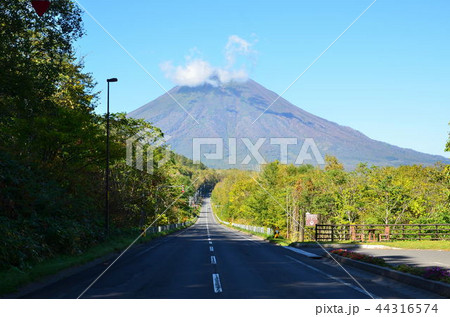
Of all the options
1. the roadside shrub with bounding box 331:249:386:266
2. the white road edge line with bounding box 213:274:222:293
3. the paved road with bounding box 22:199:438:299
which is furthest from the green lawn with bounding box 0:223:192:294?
the roadside shrub with bounding box 331:249:386:266

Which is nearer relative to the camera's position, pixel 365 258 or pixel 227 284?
pixel 227 284

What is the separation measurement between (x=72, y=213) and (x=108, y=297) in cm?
1789

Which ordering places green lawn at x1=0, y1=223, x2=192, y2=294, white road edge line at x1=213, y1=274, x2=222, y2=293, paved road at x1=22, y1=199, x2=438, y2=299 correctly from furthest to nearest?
green lawn at x1=0, y1=223, x2=192, y2=294, white road edge line at x1=213, y1=274, x2=222, y2=293, paved road at x1=22, y1=199, x2=438, y2=299

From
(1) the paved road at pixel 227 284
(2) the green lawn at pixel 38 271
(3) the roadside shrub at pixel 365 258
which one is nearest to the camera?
(1) the paved road at pixel 227 284

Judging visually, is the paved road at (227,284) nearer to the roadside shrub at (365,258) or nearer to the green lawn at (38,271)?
the green lawn at (38,271)

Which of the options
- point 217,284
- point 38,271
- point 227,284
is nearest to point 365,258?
point 227,284

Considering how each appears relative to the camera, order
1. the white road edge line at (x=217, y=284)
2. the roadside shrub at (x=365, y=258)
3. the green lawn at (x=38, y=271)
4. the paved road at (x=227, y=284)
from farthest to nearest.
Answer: the roadside shrub at (x=365, y=258), the green lawn at (x=38, y=271), the white road edge line at (x=217, y=284), the paved road at (x=227, y=284)

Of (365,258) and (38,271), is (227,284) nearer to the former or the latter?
(38,271)

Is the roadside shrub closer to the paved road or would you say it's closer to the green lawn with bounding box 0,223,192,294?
the paved road

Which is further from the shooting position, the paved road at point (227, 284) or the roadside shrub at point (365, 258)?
the roadside shrub at point (365, 258)

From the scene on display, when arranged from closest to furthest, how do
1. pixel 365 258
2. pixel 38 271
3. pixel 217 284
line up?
pixel 217 284 → pixel 38 271 → pixel 365 258

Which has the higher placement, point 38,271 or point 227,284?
point 227,284

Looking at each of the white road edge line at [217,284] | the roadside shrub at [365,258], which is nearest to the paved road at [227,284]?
the white road edge line at [217,284]
